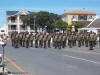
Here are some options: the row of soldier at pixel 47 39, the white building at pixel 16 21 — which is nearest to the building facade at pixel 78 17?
the white building at pixel 16 21

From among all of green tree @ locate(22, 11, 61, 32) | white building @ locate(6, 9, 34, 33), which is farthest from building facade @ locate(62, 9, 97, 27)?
green tree @ locate(22, 11, 61, 32)

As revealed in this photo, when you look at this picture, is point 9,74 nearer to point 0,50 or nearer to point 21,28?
point 0,50

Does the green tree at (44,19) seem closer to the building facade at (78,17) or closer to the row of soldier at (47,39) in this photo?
the building facade at (78,17)

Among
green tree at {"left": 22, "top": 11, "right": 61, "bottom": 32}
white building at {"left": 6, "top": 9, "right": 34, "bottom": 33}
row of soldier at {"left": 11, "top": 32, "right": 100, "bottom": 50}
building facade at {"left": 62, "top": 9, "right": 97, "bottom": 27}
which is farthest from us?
building facade at {"left": 62, "top": 9, "right": 97, "bottom": 27}

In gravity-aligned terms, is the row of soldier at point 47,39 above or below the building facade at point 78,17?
below

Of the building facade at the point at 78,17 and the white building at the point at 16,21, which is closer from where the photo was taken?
the white building at the point at 16,21

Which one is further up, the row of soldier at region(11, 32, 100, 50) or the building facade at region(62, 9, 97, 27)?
the building facade at region(62, 9, 97, 27)

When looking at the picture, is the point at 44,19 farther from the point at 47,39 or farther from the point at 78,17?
the point at 47,39

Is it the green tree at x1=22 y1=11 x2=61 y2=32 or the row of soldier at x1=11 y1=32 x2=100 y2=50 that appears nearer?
the row of soldier at x1=11 y1=32 x2=100 y2=50

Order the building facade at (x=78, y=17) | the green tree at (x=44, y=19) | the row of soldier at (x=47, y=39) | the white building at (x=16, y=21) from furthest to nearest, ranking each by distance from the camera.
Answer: the building facade at (x=78, y=17)
the white building at (x=16, y=21)
the green tree at (x=44, y=19)
the row of soldier at (x=47, y=39)

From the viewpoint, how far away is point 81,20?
103 m

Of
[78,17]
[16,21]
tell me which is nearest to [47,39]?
[16,21]

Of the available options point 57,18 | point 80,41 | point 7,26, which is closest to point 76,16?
point 57,18

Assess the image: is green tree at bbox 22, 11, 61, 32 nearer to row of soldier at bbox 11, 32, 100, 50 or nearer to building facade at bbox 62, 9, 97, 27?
building facade at bbox 62, 9, 97, 27
